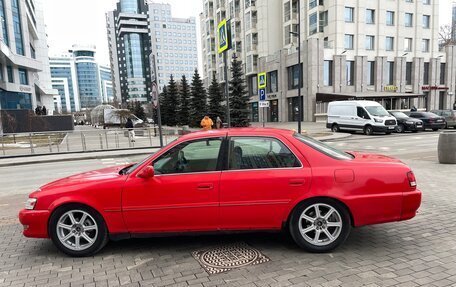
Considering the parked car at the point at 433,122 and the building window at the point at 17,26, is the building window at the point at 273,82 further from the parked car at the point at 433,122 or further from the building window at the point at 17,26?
the building window at the point at 17,26

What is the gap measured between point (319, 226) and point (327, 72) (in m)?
39.2

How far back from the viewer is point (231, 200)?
380 cm

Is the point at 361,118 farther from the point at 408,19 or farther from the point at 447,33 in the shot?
the point at 447,33

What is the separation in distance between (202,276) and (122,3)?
160 metres

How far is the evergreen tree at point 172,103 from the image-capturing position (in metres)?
52.1

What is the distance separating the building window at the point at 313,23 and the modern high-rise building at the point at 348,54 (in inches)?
4.7

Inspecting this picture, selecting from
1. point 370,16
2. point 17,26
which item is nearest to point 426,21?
point 370,16

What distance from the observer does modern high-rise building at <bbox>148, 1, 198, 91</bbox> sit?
13838 centimetres

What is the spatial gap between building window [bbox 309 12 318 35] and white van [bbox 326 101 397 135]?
20.0m

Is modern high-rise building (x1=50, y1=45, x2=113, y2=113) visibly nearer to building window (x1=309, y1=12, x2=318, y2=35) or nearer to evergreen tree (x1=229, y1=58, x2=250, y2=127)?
building window (x1=309, y1=12, x2=318, y2=35)

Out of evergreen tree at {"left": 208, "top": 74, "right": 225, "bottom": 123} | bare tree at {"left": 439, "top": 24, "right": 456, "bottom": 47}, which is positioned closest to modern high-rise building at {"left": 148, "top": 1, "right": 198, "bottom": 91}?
bare tree at {"left": 439, "top": 24, "right": 456, "bottom": 47}

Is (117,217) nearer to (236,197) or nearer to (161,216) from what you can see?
(161,216)

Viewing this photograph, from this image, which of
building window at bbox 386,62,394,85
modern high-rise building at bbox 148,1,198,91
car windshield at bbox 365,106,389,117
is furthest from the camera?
modern high-rise building at bbox 148,1,198,91

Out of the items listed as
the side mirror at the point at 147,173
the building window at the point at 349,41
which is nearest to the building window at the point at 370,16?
the building window at the point at 349,41
